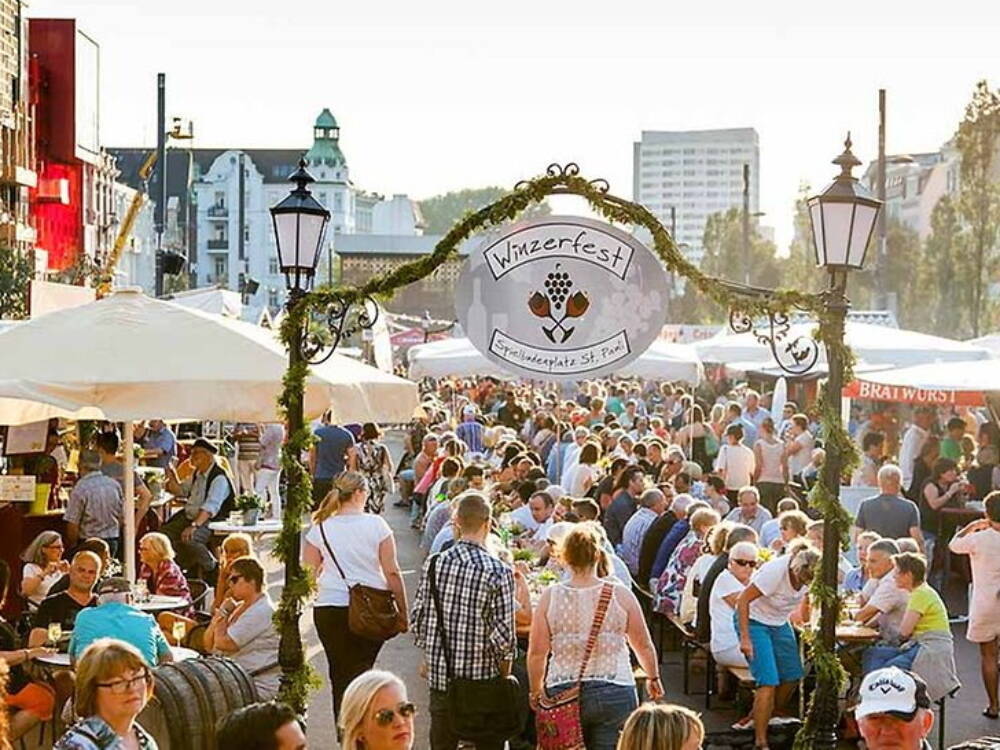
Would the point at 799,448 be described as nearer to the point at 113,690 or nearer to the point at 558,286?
the point at 558,286

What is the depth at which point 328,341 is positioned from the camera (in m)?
9.18

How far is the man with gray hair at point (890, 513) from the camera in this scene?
47.9ft

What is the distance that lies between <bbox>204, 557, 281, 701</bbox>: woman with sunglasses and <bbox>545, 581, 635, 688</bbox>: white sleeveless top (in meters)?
1.99

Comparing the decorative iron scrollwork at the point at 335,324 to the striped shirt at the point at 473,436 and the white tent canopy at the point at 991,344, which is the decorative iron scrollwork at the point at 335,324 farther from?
the striped shirt at the point at 473,436

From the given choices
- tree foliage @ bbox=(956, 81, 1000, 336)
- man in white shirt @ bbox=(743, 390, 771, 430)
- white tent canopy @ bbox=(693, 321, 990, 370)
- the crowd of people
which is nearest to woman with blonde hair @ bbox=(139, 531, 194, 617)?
the crowd of people

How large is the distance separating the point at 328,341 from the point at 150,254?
332 feet

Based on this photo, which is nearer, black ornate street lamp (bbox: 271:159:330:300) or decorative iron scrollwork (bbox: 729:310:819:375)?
decorative iron scrollwork (bbox: 729:310:819:375)

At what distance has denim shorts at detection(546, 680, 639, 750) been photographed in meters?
8.10

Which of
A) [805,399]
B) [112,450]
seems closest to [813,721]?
[112,450]

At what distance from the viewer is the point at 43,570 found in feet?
37.6

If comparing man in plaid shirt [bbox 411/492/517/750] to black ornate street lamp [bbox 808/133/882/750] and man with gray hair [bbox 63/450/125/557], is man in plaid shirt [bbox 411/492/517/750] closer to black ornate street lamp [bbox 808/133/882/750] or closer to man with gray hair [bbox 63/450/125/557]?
black ornate street lamp [bbox 808/133/882/750]

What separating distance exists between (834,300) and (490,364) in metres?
14.6

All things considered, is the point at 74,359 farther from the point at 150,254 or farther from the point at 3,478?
the point at 150,254

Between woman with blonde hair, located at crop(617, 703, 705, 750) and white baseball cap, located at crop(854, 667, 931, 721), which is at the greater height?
white baseball cap, located at crop(854, 667, 931, 721)
